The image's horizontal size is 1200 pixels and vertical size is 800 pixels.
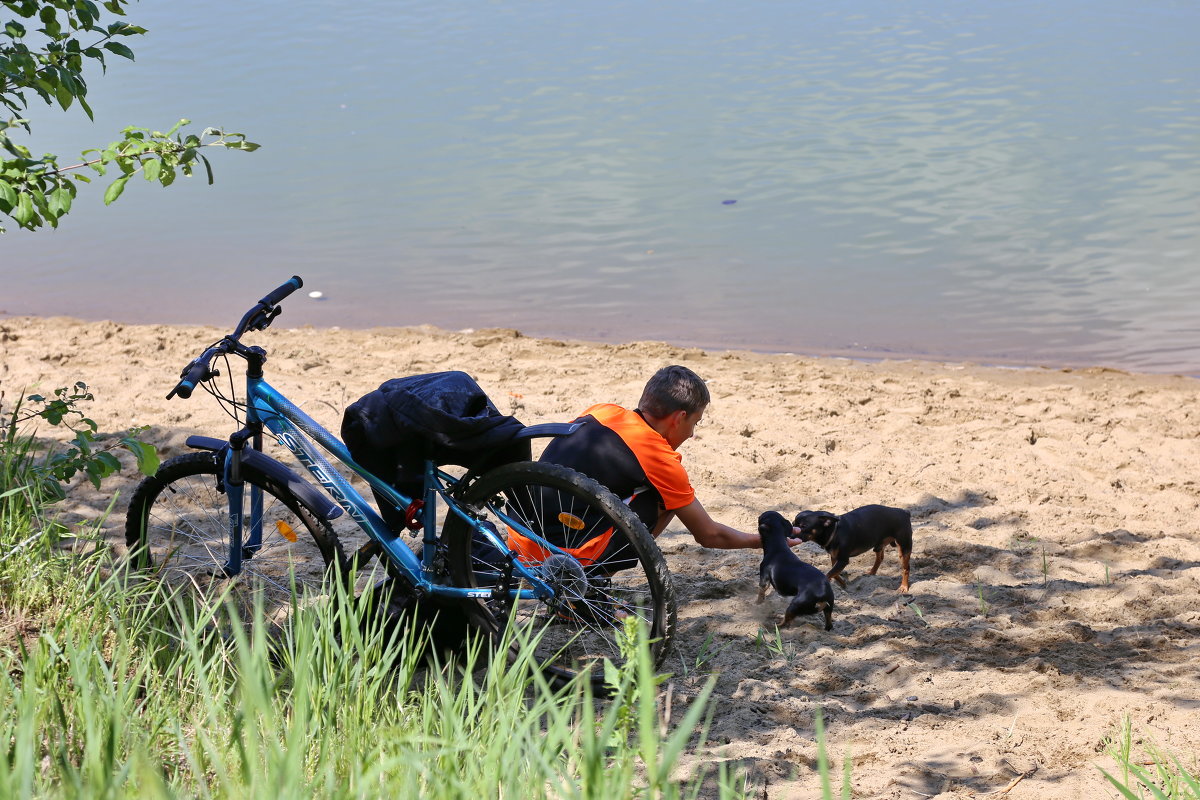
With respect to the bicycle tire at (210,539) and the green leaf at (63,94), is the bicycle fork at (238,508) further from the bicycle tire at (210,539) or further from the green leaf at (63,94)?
the green leaf at (63,94)

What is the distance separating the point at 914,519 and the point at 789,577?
1506mm

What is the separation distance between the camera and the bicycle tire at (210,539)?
4.23 meters

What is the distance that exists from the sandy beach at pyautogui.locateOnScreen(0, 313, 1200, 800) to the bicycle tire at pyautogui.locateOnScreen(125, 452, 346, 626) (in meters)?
0.91

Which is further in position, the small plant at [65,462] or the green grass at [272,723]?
the small plant at [65,462]

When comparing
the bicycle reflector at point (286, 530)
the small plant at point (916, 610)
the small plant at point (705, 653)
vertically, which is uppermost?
the bicycle reflector at point (286, 530)

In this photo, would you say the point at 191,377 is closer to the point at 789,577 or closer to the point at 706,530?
the point at 706,530

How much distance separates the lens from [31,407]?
670 centimetres

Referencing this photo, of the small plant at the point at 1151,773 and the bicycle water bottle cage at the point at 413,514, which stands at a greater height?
the bicycle water bottle cage at the point at 413,514

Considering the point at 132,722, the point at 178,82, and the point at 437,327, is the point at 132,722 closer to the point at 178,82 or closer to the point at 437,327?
the point at 437,327

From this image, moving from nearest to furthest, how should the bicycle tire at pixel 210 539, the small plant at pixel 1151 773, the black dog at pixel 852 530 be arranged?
the small plant at pixel 1151 773
the bicycle tire at pixel 210 539
the black dog at pixel 852 530

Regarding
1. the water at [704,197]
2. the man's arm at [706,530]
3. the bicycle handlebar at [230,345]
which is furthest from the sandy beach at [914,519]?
the bicycle handlebar at [230,345]

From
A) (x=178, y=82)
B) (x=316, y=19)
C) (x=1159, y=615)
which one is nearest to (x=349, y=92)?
(x=178, y=82)

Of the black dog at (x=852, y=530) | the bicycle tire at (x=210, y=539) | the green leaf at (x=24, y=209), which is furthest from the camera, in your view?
the black dog at (x=852, y=530)

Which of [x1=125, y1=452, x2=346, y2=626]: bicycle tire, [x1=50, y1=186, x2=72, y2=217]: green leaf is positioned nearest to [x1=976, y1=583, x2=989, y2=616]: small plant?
[x1=125, y1=452, x2=346, y2=626]: bicycle tire
